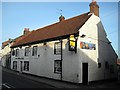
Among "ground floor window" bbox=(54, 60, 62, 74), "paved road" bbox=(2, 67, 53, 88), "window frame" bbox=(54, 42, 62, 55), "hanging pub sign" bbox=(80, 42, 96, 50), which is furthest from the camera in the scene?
"window frame" bbox=(54, 42, 62, 55)

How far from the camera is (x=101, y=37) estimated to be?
2136 centimetres

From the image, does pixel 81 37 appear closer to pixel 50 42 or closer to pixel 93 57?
pixel 93 57

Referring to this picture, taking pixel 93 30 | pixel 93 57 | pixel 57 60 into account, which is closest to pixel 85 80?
pixel 93 57

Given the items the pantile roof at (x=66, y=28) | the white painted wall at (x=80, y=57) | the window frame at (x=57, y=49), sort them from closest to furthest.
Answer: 1. the white painted wall at (x=80, y=57)
2. the pantile roof at (x=66, y=28)
3. the window frame at (x=57, y=49)

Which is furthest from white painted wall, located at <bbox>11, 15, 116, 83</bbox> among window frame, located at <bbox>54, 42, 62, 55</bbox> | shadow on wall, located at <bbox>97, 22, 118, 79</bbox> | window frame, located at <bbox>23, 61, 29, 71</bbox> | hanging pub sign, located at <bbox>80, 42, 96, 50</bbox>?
window frame, located at <bbox>23, 61, 29, 71</bbox>

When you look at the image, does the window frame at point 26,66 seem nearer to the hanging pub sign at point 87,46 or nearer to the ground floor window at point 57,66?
the ground floor window at point 57,66

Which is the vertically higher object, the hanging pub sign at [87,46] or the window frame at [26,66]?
the hanging pub sign at [87,46]

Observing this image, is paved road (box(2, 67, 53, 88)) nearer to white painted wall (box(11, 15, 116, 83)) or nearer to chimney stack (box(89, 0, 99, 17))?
white painted wall (box(11, 15, 116, 83))

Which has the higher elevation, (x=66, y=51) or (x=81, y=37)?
(x=81, y=37)

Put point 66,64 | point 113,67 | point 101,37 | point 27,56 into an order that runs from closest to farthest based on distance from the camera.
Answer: point 66,64 < point 101,37 < point 113,67 < point 27,56

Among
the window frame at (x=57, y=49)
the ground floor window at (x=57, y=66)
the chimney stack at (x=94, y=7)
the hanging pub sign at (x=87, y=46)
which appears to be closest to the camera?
the hanging pub sign at (x=87, y=46)

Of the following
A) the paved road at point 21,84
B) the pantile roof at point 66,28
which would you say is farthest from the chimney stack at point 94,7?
the paved road at point 21,84

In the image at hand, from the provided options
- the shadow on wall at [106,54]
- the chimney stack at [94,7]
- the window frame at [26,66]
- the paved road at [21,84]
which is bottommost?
the paved road at [21,84]

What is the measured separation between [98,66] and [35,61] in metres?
10.3
